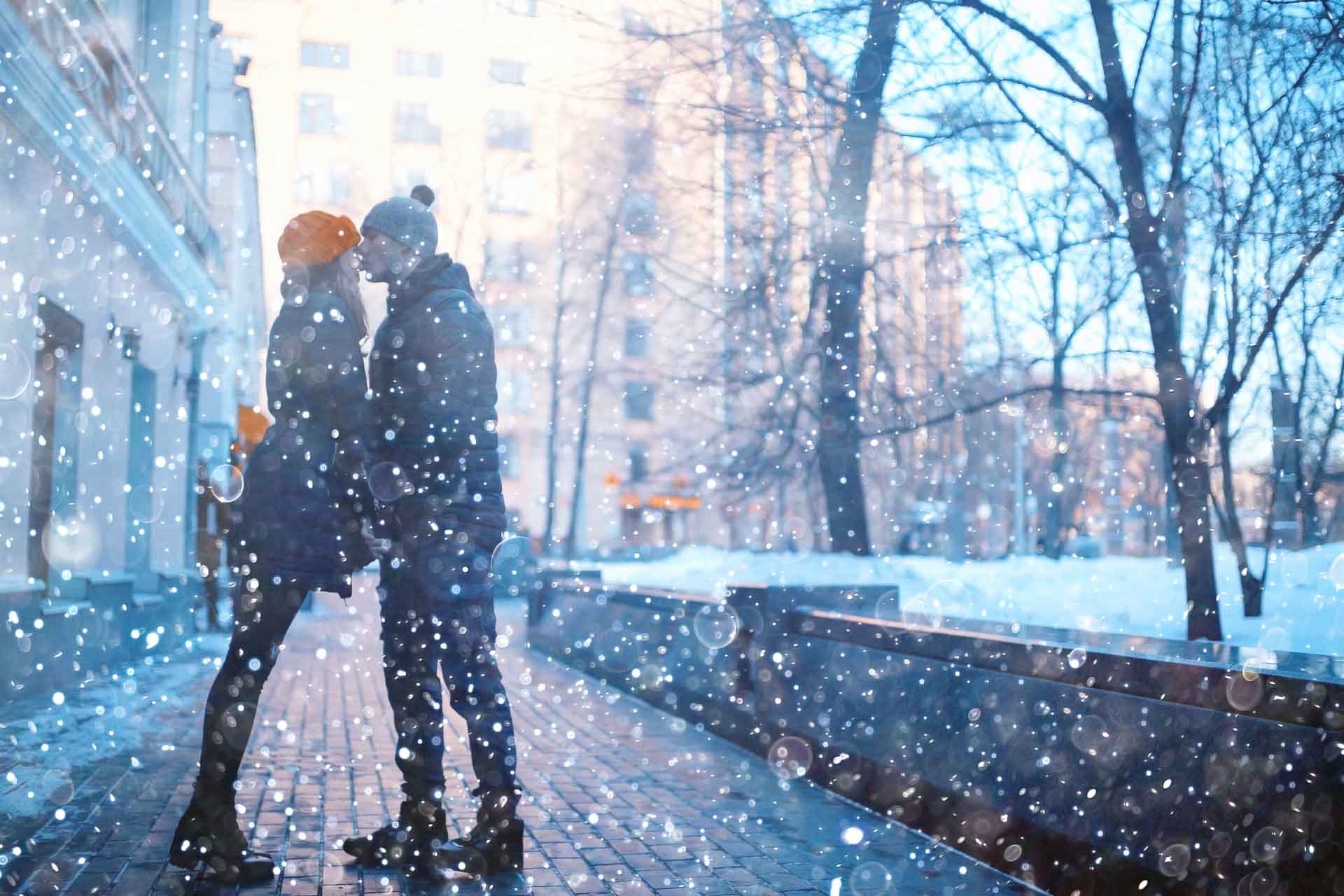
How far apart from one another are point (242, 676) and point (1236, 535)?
6793 mm

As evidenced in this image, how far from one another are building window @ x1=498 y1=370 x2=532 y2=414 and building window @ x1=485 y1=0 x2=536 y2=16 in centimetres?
4704

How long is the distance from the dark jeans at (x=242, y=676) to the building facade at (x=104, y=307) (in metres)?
5.11

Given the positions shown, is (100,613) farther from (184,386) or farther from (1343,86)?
(1343,86)

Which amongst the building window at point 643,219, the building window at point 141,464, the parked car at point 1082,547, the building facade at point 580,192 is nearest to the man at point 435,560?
the building facade at point 580,192

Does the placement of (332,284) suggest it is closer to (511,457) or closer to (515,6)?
(515,6)

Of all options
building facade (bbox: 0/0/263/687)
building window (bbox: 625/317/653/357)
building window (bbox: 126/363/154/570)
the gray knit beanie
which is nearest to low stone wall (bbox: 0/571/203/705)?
building facade (bbox: 0/0/263/687)

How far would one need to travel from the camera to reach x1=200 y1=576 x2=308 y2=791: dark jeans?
13.9 ft

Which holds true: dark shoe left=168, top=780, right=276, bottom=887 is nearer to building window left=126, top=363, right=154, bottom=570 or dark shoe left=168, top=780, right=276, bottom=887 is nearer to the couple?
the couple

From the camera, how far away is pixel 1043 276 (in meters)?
9.78

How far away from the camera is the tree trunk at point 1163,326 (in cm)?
821

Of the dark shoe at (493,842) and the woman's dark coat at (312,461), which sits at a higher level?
the woman's dark coat at (312,461)

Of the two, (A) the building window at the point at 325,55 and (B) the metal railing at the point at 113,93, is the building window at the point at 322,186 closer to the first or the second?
(A) the building window at the point at 325,55

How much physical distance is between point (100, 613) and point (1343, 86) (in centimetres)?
985

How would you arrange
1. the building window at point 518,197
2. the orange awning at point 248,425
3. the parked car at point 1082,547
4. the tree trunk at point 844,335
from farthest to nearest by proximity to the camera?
the building window at point 518,197 → the parked car at point 1082,547 → the orange awning at point 248,425 → the tree trunk at point 844,335
